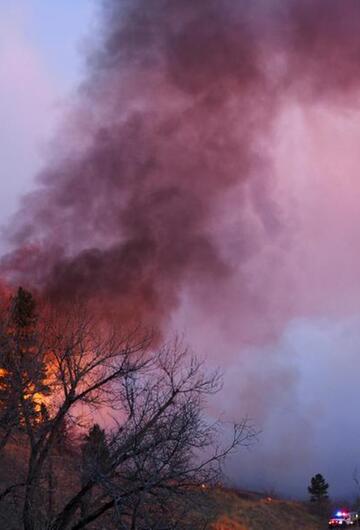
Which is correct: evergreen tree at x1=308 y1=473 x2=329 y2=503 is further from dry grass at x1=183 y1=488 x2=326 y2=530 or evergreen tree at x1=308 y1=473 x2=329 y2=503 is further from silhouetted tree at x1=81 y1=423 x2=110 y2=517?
silhouetted tree at x1=81 y1=423 x2=110 y2=517

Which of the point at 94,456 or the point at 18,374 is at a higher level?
the point at 18,374

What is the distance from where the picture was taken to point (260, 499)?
6725 cm

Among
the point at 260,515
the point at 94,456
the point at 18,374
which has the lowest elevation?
the point at 94,456

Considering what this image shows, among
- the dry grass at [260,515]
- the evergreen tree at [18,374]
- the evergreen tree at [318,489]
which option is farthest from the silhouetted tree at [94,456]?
the evergreen tree at [318,489]

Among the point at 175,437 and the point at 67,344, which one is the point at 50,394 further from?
the point at 175,437

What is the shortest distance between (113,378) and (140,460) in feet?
12.0

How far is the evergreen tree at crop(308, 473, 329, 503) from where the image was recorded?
73250 millimetres

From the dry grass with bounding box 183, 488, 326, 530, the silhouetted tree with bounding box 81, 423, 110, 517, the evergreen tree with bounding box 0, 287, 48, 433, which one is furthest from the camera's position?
the dry grass with bounding box 183, 488, 326, 530

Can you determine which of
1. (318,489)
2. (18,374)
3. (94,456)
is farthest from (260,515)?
(94,456)

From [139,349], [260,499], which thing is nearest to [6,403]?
[139,349]

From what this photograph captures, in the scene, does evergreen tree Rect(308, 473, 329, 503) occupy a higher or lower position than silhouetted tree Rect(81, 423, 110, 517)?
higher

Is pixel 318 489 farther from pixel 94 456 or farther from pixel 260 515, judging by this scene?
pixel 94 456

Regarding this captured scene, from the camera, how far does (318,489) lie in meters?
74.6

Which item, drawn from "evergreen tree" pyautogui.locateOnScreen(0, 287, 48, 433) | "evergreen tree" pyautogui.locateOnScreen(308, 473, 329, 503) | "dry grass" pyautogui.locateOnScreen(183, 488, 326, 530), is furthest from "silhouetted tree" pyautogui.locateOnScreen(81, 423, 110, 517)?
"evergreen tree" pyautogui.locateOnScreen(308, 473, 329, 503)
